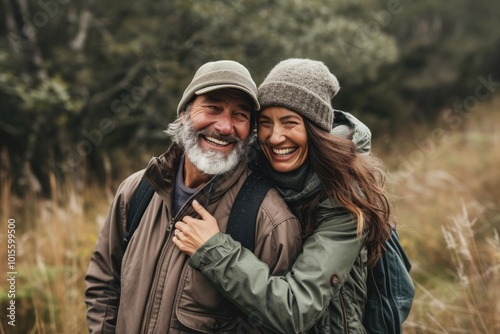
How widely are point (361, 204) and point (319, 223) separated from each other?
21 centimetres

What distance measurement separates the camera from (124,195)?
263 cm

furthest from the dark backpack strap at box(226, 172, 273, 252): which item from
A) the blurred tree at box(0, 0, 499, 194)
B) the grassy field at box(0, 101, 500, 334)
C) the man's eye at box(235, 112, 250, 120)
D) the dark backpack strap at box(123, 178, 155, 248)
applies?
the blurred tree at box(0, 0, 499, 194)

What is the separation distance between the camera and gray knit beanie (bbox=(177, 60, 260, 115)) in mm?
2379

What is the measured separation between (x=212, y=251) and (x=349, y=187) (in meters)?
0.68

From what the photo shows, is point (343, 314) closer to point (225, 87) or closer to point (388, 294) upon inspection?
point (388, 294)

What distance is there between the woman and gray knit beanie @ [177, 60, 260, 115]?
0.10 m

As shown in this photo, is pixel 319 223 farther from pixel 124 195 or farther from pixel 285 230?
pixel 124 195

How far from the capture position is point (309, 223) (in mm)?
2289

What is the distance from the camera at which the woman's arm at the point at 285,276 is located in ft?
6.68

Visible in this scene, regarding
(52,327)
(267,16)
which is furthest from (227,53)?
(52,327)

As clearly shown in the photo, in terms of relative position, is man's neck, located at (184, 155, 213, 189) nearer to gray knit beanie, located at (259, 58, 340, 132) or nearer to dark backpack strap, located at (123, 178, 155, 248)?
dark backpack strap, located at (123, 178, 155, 248)
